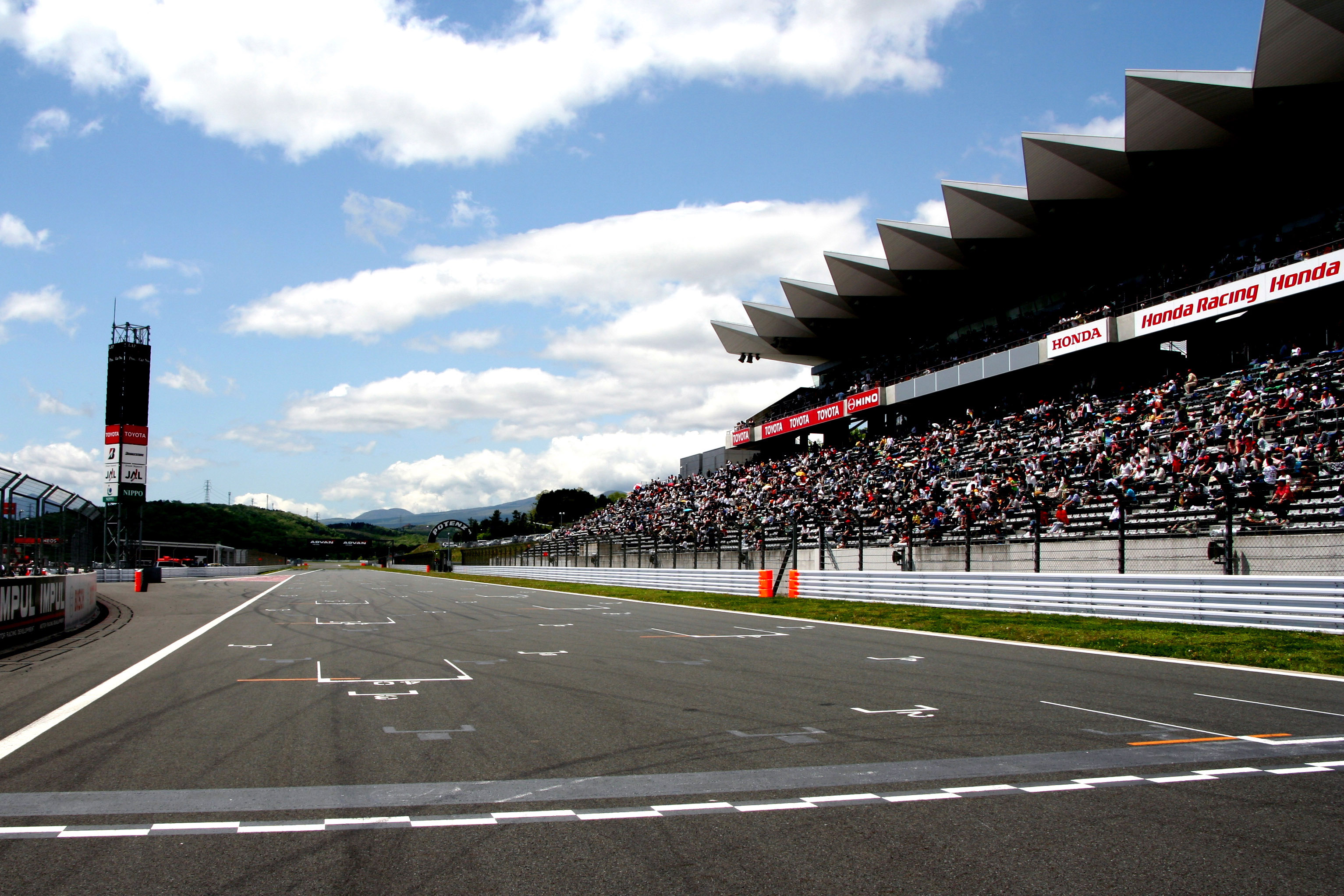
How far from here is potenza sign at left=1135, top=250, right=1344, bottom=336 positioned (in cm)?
2519

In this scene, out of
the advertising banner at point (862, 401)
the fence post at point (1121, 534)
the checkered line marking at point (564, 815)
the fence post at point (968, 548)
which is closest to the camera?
the checkered line marking at point (564, 815)

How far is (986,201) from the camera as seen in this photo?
37219mm

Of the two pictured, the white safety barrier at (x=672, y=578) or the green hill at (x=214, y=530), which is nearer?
the white safety barrier at (x=672, y=578)

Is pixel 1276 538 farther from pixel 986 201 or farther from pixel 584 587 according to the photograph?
pixel 584 587

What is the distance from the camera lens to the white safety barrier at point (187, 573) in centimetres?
5706

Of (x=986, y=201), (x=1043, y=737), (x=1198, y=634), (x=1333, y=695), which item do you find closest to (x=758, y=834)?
(x=1043, y=737)

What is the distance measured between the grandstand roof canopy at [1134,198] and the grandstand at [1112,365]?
3.7 inches

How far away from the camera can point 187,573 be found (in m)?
66.6

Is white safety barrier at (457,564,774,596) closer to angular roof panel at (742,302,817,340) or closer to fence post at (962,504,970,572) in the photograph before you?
fence post at (962,504,970,572)

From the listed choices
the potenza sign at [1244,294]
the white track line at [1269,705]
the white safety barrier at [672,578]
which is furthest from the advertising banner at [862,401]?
the white track line at [1269,705]

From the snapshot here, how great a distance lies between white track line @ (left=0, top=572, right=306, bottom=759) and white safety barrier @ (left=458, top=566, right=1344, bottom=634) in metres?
15.6

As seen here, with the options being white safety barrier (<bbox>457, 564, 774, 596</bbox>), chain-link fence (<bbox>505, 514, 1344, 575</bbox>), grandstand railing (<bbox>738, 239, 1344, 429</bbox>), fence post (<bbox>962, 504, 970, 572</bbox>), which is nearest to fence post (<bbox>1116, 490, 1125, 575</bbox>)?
chain-link fence (<bbox>505, 514, 1344, 575</bbox>)

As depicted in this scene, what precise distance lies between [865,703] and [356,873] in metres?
5.77

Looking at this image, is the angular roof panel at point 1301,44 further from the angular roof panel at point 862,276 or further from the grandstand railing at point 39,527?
the grandstand railing at point 39,527
